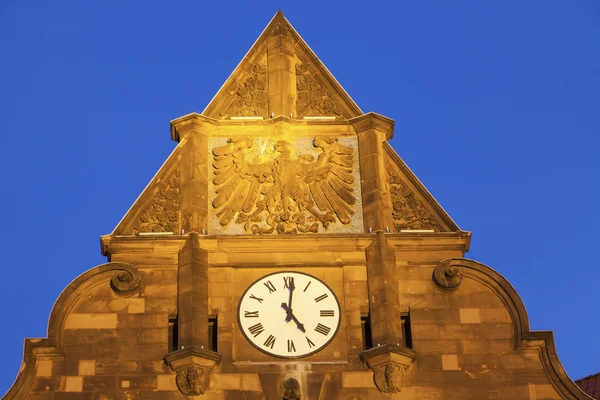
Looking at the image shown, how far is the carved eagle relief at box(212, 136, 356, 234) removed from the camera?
111 feet

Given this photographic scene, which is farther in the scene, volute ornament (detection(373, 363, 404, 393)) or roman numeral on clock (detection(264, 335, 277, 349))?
roman numeral on clock (detection(264, 335, 277, 349))

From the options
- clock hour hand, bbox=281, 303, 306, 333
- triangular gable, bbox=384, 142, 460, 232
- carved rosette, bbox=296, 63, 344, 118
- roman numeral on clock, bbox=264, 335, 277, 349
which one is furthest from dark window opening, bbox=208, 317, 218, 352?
carved rosette, bbox=296, 63, 344, 118

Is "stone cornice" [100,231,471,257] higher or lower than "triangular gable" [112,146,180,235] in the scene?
lower

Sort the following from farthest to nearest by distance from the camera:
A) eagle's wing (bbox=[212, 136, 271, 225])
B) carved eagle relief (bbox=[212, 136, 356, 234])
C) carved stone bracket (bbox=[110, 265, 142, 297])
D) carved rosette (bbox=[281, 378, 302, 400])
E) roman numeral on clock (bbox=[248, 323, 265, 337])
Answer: eagle's wing (bbox=[212, 136, 271, 225]) → carved eagle relief (bbox=[212, 136, 356, 234]) → carved stone bracket (bbox=[110, 265, 142, 297]) → roman numeral on clock (bbox=[248, 323, 265, 337]) → carved rosette (bbox=[281, 378, 302, 400])

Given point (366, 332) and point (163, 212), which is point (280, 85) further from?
point (366, 332)

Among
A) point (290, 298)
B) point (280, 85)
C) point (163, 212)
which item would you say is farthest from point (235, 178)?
point (290, 298)

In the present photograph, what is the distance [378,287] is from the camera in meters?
32.7

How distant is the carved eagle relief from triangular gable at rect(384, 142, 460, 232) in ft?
2.75

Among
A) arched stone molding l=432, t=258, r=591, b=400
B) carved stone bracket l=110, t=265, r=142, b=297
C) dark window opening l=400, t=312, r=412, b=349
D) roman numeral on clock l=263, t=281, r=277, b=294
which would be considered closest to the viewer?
arched stone molding l=432, t=258, r=591, b=400

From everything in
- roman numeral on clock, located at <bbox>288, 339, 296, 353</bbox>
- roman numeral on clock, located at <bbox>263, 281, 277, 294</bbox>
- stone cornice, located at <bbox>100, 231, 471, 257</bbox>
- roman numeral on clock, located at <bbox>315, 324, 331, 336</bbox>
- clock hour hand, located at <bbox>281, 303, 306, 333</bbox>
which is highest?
stone cornice, located at <bbox>100, 231, 471, 257</bbox>

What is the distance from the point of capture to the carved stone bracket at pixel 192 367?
103ft

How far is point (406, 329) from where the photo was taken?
3256 cm

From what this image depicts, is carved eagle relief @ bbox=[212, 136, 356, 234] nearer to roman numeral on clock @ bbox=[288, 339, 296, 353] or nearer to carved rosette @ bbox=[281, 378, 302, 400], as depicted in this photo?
roman numeral on clock @ bbox=[288, 339, 296, 353]

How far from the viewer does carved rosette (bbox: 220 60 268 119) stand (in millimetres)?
35438
